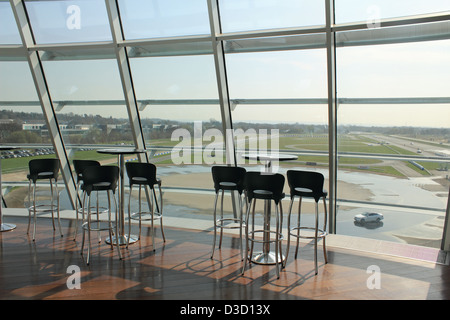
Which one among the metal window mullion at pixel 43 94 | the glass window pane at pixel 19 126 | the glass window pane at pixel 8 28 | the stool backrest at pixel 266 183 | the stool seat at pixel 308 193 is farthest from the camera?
the glass window pane at pixel 19 126

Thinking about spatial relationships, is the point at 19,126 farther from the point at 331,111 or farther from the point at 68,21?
the point at 331,111

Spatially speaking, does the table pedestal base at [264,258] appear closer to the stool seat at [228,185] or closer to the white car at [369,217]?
the stool seat at [228,185]

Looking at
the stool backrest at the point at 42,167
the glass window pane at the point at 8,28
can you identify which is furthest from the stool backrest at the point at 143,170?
the glass window pane at the point at 8,28

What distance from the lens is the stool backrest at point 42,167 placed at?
507 centimetres

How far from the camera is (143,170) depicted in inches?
181

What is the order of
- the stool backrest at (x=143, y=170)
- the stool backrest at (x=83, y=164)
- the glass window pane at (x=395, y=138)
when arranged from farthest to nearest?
1. the stool backrest at (x=83, y=164)
2. the stool backrest at (x=143, y=170)
3. the glass window pane at (x=395, y=138)

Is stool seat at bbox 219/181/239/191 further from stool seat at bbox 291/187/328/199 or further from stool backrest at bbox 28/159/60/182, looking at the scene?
stool backrest at bbox 28/159/60/182

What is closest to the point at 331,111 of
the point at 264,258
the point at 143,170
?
the point at 264,258

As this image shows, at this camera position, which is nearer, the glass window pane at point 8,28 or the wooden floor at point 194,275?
the wooden floor at point 194,275

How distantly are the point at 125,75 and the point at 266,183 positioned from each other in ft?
10.1

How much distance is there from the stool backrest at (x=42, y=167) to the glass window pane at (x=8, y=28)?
221 cm

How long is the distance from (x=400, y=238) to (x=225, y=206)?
254 cm

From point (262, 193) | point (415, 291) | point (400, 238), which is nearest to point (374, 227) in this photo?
point (400, 238)

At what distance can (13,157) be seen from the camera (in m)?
6.57
